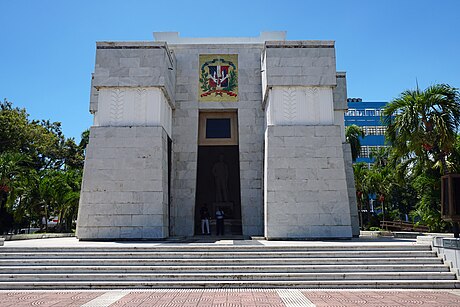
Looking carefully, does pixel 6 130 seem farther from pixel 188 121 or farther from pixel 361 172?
pixel 361 172

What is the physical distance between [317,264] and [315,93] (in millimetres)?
8213

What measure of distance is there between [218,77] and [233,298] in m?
12.9

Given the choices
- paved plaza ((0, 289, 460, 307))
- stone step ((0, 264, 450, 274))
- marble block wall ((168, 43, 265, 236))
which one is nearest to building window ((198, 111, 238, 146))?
marble block wall ((168, 43, 265, 236))

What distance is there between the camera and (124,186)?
47.9 ft

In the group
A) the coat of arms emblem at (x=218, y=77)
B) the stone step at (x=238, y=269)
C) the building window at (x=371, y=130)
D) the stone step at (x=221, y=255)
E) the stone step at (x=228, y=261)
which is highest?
the building window at (x=371, y=130)

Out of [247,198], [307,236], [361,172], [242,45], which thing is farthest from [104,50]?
[361,172]

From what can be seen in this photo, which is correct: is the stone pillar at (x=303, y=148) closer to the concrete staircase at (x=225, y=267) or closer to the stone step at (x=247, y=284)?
the concrete staircase at (x=225, y=267)

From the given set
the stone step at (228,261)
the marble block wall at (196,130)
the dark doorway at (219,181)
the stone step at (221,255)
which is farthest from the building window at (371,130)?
the stone step at (228,261)

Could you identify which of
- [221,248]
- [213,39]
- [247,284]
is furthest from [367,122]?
[247,284]

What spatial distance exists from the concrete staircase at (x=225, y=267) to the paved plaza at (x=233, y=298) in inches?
15.7

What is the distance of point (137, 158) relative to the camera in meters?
14.9

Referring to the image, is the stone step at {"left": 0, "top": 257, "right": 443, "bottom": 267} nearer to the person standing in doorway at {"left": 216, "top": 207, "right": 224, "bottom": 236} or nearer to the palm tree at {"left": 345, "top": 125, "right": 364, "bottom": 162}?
the person standing in doorway at {"left": 216, "top": 207, "right": 224, "bottom": 236}

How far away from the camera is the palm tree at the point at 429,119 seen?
46.0 feet

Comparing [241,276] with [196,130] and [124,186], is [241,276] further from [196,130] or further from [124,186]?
[196,130]
